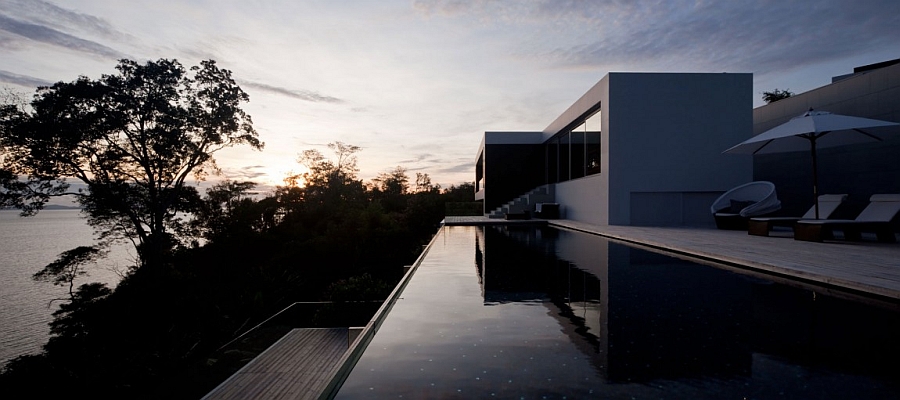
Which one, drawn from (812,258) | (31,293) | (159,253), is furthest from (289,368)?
(31,293)

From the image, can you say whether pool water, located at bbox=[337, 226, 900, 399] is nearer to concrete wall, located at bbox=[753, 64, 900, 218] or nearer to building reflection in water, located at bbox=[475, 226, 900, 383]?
building reflection in water, located at bbox=[475, 226, 900, 383]

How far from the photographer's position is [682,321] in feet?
9.43

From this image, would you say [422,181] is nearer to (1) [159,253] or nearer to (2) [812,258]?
(1) [159,253]

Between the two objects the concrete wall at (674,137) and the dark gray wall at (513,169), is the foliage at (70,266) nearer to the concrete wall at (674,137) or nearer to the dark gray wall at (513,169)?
the dark gray wall at (513,169)

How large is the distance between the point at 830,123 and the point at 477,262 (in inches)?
250

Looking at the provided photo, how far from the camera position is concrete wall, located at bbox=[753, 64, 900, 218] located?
9406 mm

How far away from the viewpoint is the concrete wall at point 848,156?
941 centimetres

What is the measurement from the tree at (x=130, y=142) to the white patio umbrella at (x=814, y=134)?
73.3 ft

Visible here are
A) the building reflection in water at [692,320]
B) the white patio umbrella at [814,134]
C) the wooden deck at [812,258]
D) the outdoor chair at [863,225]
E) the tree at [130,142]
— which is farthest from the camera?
the tree at [130,142]

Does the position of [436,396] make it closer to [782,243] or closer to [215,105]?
[782,243]

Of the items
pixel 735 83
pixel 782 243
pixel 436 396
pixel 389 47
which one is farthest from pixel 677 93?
pixel 436 396

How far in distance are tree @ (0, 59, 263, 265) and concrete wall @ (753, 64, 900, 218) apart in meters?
22.8

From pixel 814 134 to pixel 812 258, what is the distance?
4116 mm

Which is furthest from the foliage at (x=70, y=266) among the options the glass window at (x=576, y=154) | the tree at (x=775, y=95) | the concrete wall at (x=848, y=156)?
the tree at (x=775, y=95)
